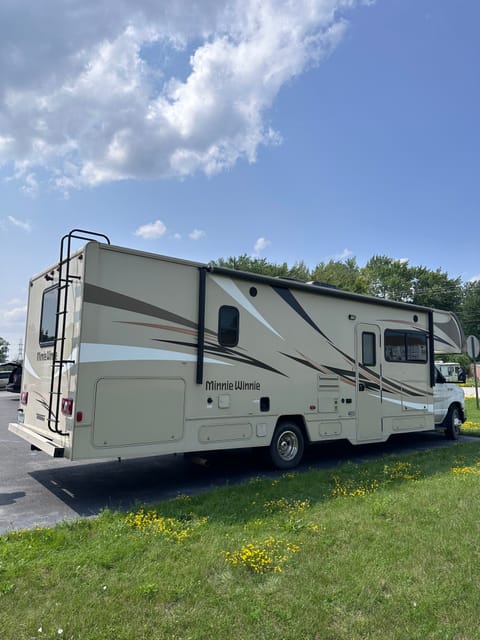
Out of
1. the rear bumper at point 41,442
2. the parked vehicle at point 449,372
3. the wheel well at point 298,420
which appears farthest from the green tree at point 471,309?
the rear bumper at point 41,442

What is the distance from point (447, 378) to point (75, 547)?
33.5 feet

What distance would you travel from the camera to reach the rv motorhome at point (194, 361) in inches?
234

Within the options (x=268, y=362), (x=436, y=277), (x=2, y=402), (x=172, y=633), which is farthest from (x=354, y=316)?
(x=436, y=277)

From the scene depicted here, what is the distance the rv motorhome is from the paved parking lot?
65cm

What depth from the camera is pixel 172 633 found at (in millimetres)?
3064

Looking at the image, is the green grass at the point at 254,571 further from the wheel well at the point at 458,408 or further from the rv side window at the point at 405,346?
the wheel well at the point at 458,408

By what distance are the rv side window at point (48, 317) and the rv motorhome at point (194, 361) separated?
0.03m

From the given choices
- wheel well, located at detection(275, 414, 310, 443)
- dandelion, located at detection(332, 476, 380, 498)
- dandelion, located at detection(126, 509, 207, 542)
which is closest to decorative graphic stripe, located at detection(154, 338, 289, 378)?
wheel well, located at detection(275, 414, 310, 443)

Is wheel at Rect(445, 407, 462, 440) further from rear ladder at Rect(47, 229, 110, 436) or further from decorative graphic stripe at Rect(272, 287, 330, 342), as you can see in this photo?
rear ladder at Rect(47, 229, 110, 436)

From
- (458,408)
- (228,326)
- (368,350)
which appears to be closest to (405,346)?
(368,350)

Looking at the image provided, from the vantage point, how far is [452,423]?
37.9 feet

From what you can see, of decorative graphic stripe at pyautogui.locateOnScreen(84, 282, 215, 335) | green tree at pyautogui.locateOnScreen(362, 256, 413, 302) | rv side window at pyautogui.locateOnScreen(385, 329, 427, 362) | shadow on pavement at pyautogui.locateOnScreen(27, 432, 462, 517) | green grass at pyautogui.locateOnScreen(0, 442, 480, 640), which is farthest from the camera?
green tree at pyautogui.locateOnScreen(362, 256, 413, 302)

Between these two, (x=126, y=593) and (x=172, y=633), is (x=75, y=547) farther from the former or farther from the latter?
(x=172, y=633)

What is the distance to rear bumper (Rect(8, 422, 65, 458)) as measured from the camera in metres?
5.79
